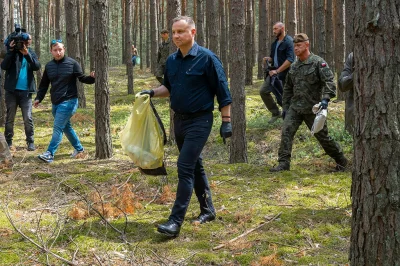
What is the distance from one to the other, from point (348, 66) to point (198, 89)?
7.51ft

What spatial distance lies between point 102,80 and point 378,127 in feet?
20.4

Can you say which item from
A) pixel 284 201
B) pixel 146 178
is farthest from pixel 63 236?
pixel 284 201

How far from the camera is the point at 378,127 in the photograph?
9.64 ft

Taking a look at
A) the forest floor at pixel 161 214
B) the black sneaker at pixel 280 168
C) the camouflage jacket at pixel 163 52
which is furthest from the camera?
the camouflage jacket at pixel 163 52

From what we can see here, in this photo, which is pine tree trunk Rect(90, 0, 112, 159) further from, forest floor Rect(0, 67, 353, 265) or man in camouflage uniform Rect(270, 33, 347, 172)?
man in camouflage uniform Rect(270, 33, 347, 172)

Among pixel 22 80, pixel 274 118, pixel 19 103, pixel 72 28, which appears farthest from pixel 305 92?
pixel 72 28

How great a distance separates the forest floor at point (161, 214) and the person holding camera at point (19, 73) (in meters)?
1.03

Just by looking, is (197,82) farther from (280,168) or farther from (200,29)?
(200,29)

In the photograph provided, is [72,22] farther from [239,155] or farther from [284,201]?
[284,201]

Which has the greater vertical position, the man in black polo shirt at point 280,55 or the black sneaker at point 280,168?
the man in black polo shirt at point 280,55

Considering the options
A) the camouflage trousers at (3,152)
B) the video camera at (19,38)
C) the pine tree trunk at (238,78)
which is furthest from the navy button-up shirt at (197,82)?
the video camera at (19,38)

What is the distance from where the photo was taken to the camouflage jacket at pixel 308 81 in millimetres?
6992

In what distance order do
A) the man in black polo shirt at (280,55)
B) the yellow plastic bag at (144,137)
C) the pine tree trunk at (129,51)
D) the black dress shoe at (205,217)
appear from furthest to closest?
the pine tree trunk at (129,51)
the man in black polo shirt at (280,55)
the black dress shoe at (205,217)
the yellow plastic bag at (144,137)

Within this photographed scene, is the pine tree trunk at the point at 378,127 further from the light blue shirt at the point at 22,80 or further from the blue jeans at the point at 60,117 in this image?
the light blue shirt at the point at 22,80
